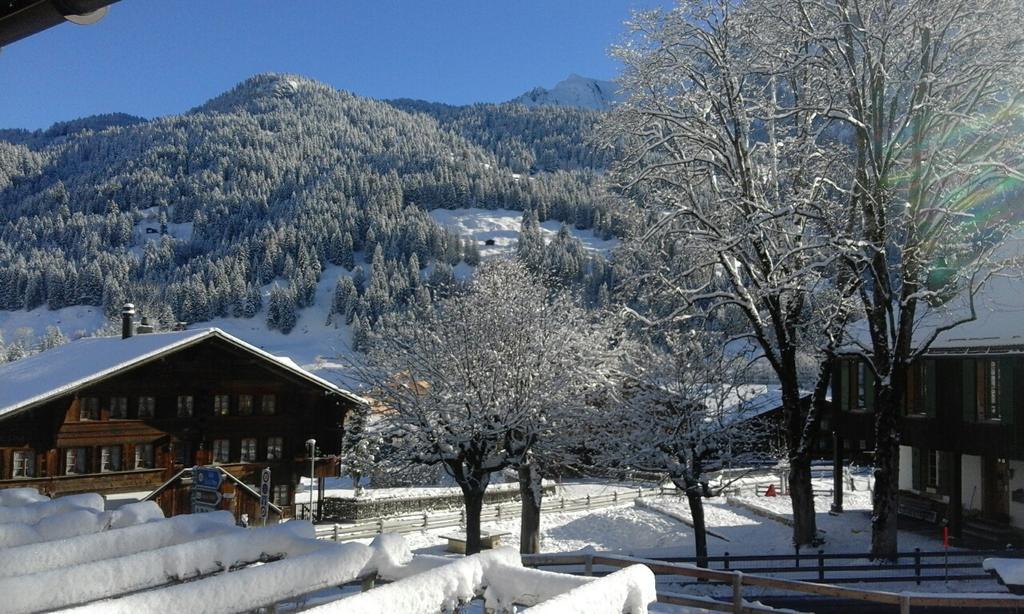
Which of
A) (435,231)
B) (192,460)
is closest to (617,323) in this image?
(192,460)

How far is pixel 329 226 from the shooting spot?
195750mm

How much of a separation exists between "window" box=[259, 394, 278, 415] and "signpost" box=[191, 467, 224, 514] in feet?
83.3

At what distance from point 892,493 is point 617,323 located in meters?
12.1

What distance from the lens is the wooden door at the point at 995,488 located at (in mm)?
25656

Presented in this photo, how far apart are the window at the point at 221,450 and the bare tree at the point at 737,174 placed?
24.8 m

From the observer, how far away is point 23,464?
33.1 metres

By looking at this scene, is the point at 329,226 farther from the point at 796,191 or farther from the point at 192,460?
the point at 796,191

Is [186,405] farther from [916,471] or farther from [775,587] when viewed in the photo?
[775,587]

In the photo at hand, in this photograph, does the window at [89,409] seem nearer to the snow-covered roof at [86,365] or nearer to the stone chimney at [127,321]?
the snow-covered roof at [86,365]

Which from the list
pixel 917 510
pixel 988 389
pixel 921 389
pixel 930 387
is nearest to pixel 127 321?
pixel 921 389

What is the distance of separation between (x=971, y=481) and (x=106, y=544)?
2692 cm

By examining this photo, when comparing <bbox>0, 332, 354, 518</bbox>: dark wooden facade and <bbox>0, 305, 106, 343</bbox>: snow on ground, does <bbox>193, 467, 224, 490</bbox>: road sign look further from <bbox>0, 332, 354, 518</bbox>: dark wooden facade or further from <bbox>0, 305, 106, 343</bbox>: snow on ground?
<bbox>0, 305, 106, 343</bbox>: snow on ground

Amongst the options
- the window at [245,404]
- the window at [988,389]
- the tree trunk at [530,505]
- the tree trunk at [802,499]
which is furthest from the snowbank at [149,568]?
the window at [245,404]

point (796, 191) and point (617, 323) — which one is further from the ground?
point (796, 191)
